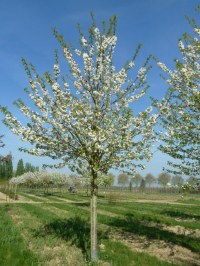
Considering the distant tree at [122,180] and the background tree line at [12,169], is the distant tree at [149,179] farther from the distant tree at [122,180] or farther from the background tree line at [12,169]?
the background tree line at [12,169]

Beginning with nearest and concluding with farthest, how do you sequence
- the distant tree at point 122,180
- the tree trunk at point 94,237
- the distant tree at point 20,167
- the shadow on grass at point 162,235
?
the tree trunk at point 94,237, the shadow on grass at point 162,235, the distant tree at point 20,167, the distant tree at point 122,180

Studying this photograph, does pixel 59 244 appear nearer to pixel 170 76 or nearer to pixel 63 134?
pixel 63 134

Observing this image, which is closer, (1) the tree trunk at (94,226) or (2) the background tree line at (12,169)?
(1) the tree trunk at (94,226)

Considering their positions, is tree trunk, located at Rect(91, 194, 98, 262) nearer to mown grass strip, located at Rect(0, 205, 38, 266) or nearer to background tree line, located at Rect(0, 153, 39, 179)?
mown grass strip, located at Rect(0, 205, 38, 266)

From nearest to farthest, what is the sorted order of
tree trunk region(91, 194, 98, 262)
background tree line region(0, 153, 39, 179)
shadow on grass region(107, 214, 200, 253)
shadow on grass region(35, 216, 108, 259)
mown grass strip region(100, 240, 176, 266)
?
tree trunk region(91, 194, 98, 262), mown grass strip region(100, 240, 176, 266), shadow on grass region(35, 216, 108, 259), shadow on grass region(107, 214, 200, 253), background tree line region(0, 153, 39, 179)

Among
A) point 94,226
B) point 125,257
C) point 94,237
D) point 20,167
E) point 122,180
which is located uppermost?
point 20,167

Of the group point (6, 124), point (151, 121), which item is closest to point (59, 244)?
point (6, 124)

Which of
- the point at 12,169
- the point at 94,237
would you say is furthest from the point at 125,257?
the point at 12,169

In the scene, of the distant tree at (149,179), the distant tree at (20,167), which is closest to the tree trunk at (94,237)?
the distant tree at (20,167)

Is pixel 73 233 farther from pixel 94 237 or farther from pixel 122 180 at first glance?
pixel 122 180

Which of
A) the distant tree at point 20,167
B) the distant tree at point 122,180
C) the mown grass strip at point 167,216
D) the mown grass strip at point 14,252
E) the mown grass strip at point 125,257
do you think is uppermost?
the distant tree at point 20,167

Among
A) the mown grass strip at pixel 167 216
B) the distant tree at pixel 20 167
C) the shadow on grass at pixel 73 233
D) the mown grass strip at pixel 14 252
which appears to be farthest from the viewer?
the distant tree at pixel 20 167

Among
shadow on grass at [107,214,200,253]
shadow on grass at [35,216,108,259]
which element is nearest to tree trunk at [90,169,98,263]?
shadow on grass at [35,216,108,259]

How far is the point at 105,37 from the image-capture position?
11.4 metres
